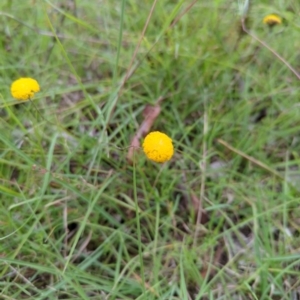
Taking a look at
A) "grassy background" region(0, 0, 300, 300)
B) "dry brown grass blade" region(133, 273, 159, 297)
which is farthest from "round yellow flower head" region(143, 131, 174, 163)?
"dry brown grass blade" region(133, 273, 159, 297)

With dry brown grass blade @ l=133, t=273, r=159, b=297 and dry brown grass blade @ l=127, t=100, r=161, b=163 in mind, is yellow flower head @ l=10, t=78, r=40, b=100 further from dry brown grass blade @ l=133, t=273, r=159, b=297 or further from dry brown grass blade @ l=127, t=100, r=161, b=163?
dry brown grass blade @ l=133, t=273, r=159, b=297

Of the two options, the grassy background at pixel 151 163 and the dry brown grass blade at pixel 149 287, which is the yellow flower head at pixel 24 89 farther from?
the dry brown grass blade at pixel 149 287

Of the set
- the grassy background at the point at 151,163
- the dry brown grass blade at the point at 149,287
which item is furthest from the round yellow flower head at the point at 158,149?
the dry brown grass blade at the point at 149,287

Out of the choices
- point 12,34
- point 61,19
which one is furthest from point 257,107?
point 12,34

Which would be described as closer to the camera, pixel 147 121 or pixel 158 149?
pixel 158 149

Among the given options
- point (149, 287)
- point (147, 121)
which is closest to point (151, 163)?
point (147, 121)

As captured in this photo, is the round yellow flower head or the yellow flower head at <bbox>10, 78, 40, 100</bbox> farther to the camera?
the yellow flower head at <bbox>10, 78, 40, 100</bbox>

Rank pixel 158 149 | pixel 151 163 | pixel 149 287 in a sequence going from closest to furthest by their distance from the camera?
pixel 158 149, pixel 149 287, pixel 151 163

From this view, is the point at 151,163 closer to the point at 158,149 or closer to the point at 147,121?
the point at 147,121
